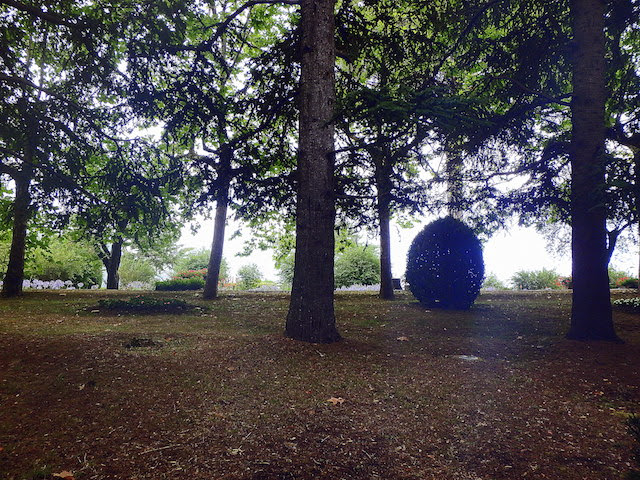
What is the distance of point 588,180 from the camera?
6781 mm

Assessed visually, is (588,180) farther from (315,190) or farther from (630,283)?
(630,283)

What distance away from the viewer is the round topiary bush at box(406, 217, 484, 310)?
966 cm

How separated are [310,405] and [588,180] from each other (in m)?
6.20

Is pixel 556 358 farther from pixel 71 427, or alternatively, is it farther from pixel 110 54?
pixel 110 54

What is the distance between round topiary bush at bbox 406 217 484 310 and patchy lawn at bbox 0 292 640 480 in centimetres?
250

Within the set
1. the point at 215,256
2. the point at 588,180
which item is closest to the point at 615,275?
the point at 588,180

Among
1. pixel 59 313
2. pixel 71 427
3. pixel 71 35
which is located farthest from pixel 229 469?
pixel 71 35

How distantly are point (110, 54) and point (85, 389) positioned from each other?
7181mm

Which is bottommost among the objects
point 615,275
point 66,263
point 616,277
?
point 616,277

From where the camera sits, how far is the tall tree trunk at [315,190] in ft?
20.4

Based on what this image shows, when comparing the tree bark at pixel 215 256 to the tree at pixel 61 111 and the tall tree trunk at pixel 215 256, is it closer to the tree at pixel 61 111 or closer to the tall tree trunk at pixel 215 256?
the tall tree trunk at pixel 215 256

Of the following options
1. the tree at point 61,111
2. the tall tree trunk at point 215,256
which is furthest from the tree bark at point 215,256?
the tree at point 61,111

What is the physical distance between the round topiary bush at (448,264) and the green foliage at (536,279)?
43.2ft

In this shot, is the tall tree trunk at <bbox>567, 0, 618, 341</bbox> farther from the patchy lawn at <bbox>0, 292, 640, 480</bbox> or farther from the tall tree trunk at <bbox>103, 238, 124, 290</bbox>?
the tall tree trunk at <bbox>103, 238, 124, 290</bbox>
